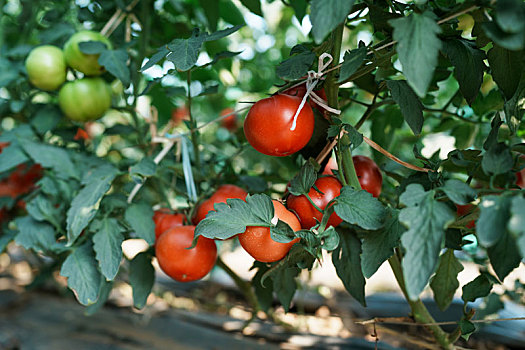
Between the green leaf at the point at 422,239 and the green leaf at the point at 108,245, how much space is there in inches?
12.8

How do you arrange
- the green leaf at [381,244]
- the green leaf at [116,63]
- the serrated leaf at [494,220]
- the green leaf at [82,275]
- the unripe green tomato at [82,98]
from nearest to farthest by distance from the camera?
the serrated leaf at [494,220] < the green leaf at [381,244] < the green leaf at [82,275] < the green leaf at [116,63] < the unripe green tomato at [82,98]

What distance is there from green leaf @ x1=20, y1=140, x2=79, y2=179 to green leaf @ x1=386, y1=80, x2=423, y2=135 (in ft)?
1.62

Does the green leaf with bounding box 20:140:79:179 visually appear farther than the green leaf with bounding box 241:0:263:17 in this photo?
Yes

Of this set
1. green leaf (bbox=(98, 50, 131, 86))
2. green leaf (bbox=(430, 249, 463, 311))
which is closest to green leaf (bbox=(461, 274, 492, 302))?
green leaf (bbox=(430, 249, 463, 311))

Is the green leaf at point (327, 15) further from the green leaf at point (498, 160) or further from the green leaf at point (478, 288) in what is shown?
the green leaf at point (478, 288)

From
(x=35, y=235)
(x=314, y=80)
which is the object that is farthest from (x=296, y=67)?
(x=35, y=235)

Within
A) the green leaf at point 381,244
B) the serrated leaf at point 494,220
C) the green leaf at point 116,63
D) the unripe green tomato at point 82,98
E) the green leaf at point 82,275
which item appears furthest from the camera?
the unripe green tomato at point 82,98

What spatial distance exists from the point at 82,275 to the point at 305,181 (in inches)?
11.8

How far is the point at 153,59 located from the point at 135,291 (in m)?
0.31

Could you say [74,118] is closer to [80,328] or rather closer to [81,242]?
[81,242]

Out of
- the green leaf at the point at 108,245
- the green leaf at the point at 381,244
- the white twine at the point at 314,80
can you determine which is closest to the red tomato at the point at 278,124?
the white twine at the point at 314,80

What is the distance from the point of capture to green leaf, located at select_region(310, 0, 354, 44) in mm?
270

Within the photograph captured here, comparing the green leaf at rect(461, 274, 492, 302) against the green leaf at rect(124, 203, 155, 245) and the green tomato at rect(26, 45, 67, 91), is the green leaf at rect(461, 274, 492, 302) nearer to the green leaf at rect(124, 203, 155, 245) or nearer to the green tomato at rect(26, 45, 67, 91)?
the green leaf at rect(124, 203, 155, 245)

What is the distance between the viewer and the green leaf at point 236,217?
361 millimetres
